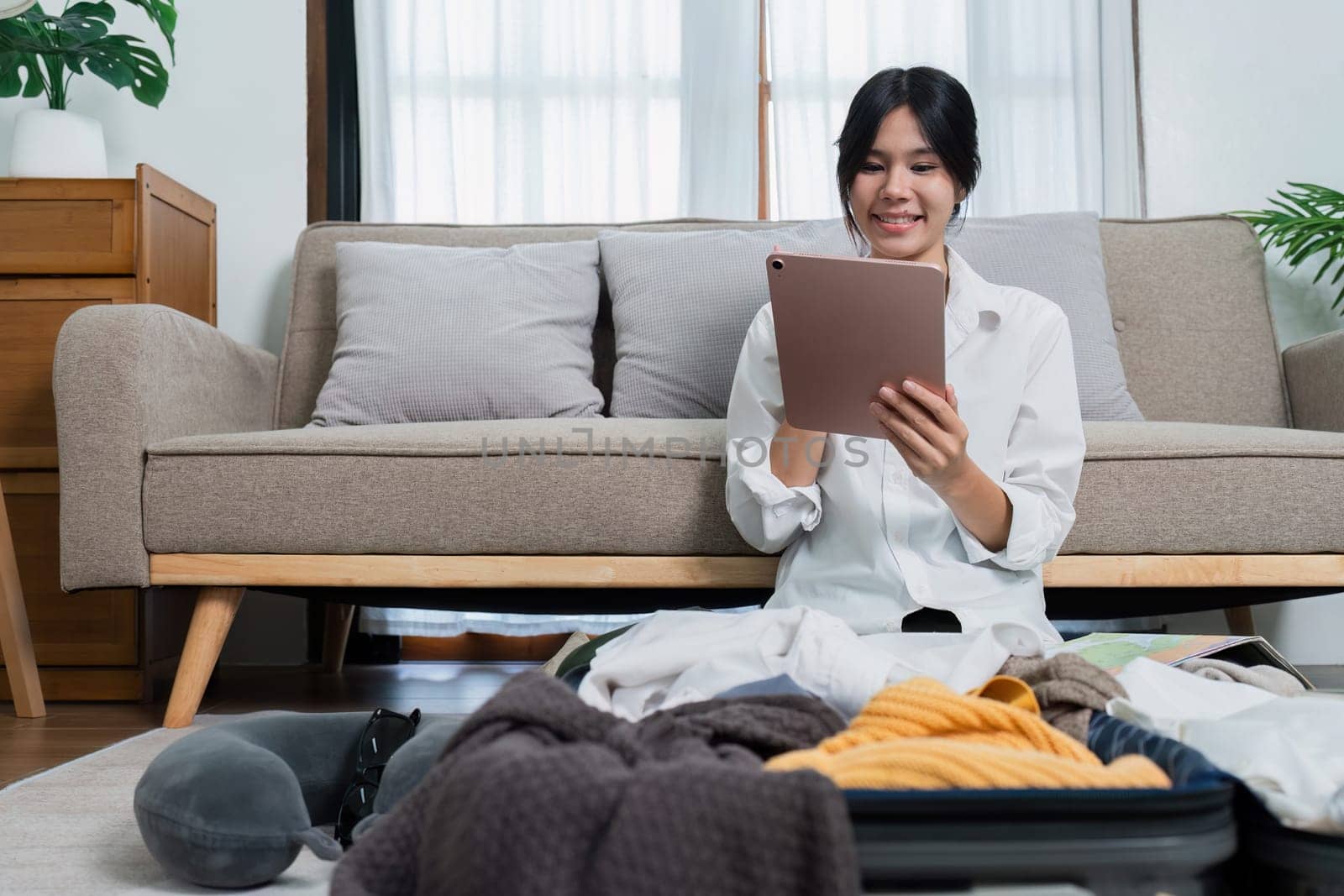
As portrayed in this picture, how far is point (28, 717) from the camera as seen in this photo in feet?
5.49

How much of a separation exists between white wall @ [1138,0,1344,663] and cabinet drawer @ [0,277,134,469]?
227 cm

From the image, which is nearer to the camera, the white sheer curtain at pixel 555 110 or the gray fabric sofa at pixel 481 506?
the gray fabric sofa at pixel 481 506

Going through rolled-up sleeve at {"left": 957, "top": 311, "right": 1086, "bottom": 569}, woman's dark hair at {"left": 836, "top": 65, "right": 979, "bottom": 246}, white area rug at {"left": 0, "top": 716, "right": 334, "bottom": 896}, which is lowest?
white area rug at {"left": 0, "top": 716, "right": 334, "bottom": 896}

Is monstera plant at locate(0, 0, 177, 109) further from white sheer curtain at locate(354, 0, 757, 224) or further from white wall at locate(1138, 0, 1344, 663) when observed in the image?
white wall at locate(1138, 0, 1344, 663)

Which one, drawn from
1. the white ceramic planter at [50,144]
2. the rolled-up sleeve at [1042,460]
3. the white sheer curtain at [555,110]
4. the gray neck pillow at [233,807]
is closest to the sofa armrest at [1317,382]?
the rolled-up sleeve at [1042,460]

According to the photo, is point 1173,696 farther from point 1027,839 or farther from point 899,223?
point 899,223

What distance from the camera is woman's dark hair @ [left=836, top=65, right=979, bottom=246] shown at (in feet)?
3.98

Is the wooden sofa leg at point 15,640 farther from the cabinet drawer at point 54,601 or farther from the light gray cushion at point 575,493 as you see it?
the light gray cushion at point 575,493

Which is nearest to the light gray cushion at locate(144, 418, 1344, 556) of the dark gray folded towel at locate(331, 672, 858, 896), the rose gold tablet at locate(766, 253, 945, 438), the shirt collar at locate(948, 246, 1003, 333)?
the shirt collar at locate(948, 246, 1003, 333)

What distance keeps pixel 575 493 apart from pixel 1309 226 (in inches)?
65.7

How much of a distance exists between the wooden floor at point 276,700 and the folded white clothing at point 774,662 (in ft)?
2.41

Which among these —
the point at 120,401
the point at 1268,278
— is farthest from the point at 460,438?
the point at 1268,278

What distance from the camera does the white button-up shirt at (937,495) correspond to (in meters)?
1.16

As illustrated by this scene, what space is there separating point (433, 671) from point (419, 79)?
1330 mm
